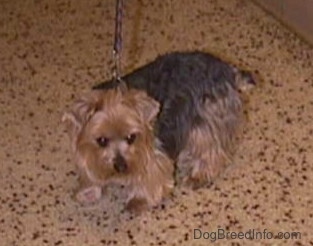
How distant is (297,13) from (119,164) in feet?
4.14

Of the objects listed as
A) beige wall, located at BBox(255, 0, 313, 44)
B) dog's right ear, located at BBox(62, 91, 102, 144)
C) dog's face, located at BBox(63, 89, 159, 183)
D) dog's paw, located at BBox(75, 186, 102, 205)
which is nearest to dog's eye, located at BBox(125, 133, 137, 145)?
dog's face, located at BBox(63, 89, 159, 183)

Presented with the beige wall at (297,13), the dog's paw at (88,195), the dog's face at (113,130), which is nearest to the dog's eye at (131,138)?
the dog's face at (113,130)

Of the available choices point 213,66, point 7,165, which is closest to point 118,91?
point 213,66

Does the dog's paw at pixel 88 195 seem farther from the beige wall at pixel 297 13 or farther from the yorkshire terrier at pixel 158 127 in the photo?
the beige wall at pixel 297 13

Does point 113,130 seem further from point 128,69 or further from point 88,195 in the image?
point 128,69

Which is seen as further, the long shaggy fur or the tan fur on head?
the long shaggy fur

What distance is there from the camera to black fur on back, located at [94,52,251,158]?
2.01 m

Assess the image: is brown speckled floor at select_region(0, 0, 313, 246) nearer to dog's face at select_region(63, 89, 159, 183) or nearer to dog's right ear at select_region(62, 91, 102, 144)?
dog's face at select_region(63, 89, 159, 183)

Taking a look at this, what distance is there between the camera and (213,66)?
2.09 meters

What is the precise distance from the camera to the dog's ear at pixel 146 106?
184 cm

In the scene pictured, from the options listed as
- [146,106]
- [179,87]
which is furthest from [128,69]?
[146,106]

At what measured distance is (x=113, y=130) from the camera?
1.82 metres

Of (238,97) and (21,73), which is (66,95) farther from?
(238,97)

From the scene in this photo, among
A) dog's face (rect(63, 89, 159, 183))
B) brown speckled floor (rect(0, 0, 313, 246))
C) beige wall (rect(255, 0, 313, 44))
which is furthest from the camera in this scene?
beige wall (rect(255, 0, 313, 44))
